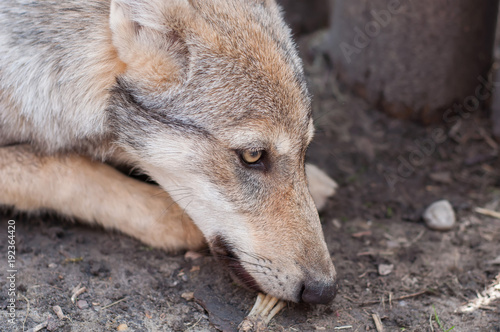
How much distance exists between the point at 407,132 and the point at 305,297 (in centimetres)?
298

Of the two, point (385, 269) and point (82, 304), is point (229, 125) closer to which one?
point (82, 304)

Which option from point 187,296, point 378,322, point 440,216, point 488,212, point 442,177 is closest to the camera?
point 378,322

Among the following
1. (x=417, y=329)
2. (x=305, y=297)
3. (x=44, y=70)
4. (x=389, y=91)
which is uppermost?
(x=44, y=70)

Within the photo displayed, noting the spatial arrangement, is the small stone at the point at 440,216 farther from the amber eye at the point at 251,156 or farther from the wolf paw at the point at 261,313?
the amber eye at the point at 251,156

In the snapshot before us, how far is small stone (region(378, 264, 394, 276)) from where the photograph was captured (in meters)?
3.69

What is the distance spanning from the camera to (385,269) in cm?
373

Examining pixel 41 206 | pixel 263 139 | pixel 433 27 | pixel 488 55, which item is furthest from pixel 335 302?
pixel 488 55

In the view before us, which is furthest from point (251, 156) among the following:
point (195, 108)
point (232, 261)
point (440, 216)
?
A: point (440, 216)

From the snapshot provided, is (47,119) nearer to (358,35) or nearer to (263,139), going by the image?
(263,139)

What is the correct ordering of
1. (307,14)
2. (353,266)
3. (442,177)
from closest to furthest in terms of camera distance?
(353,266) → (442,177) → (307,14)

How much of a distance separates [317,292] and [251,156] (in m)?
0.94

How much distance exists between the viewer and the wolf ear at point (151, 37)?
2.99m

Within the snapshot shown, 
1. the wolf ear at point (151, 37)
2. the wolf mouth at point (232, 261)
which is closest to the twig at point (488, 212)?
the wolf mouth at point (232, 261)

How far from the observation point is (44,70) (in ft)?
10.9
